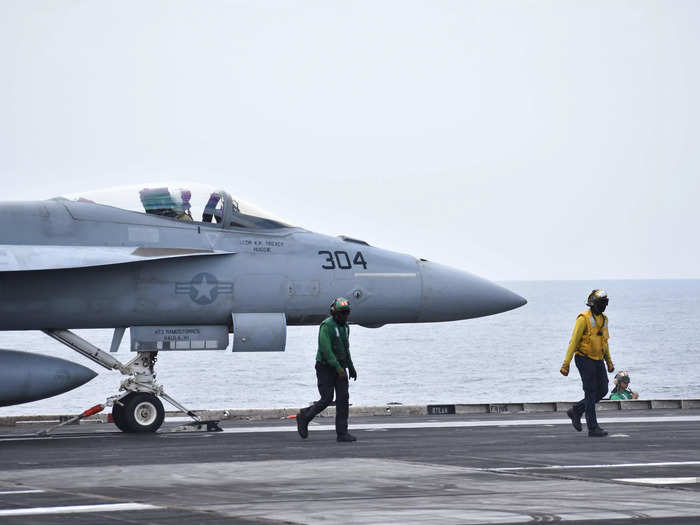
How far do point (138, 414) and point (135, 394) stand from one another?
14.2 inches

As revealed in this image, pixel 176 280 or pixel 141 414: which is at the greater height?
pixel 176 280

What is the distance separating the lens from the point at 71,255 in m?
17.0

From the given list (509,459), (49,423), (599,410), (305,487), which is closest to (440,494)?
(305,487)

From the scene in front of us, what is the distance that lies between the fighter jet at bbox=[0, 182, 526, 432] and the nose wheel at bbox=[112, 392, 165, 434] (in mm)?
21

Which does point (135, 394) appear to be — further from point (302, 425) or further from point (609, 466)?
point (609, 466)

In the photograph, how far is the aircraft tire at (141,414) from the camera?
17672 mm

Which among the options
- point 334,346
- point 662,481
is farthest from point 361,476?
point 334,346

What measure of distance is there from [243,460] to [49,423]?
315 inches

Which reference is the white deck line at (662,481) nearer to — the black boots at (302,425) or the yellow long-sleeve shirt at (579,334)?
the yellow long-sleeve shirt at (579,334)

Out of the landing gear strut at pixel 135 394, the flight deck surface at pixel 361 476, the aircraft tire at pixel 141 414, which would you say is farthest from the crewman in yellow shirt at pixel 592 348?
the aircraft tire at pixel 141 414

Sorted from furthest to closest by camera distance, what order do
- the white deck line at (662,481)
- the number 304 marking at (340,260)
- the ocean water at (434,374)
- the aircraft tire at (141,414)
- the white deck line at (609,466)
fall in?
the ocean water at (434,374) → the number 304 marking at (340,260) → the aircraft tire at (141,414) → the white deck line at (609,466) → the white deck line at (662,481)

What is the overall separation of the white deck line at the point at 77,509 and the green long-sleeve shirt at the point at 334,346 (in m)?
6.64

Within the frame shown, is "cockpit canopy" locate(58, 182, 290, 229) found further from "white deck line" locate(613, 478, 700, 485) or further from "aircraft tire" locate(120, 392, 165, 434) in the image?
"white deck line" locate(613, 478, 700, 485)

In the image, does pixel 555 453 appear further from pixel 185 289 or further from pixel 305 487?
pixel 185 289
